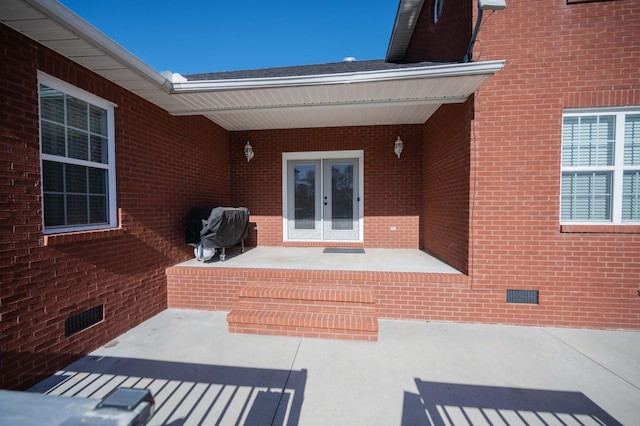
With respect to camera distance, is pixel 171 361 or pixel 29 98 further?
pixel 171 361

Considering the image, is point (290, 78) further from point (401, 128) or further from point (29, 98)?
point (401, 128)

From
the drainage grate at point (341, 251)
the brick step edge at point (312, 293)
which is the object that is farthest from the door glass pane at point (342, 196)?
the brick step edge at point (312, 293)

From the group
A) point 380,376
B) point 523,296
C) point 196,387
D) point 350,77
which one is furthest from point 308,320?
point 350,77

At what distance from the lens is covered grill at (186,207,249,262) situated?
4426 mm

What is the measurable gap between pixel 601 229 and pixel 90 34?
612 cm

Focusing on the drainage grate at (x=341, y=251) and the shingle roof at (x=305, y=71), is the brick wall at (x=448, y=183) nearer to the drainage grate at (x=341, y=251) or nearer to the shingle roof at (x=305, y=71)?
the shingle roof at (x=305, y=71)

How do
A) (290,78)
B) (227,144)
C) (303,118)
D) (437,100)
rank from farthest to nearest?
(227,144) < (303,118) < (437,100) < (290,78)

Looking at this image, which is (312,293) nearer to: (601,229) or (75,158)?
(75,158)

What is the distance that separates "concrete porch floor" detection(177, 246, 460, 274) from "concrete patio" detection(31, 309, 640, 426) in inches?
38.0

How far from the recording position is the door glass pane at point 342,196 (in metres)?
6.36

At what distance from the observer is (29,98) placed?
245 cm

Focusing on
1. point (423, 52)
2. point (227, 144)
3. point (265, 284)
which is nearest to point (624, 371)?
point (265, 284)

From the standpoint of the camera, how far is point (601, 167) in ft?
11.4

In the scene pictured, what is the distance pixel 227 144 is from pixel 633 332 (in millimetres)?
7763
